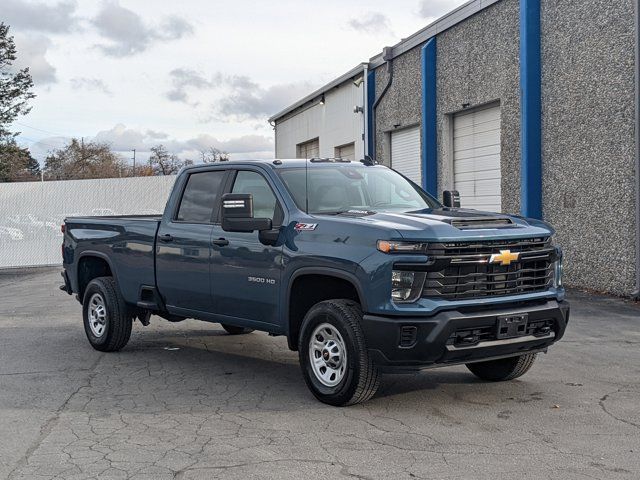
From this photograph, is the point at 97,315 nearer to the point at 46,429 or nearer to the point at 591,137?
the point at 46,429

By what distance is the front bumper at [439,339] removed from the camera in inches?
225

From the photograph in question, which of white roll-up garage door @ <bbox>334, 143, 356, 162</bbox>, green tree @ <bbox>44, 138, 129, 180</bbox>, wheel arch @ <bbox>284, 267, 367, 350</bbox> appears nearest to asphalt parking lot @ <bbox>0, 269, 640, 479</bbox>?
wheel arch @ <bbox>284, 267, 367, 350</bbox>

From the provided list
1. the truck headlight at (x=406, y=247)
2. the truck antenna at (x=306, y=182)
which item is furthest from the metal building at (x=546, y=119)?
the truck headlight at (x=406, y=247)

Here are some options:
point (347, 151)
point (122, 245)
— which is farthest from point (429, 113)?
point (122, 245)

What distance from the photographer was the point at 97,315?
29.8 feet

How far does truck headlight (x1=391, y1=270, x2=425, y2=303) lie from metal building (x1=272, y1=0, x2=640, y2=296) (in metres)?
7.70

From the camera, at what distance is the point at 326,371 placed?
6305 millimetres

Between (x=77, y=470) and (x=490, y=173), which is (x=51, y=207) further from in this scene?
(x=77, y=470)

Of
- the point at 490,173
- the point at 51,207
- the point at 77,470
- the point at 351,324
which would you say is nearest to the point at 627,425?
the point at 351,324

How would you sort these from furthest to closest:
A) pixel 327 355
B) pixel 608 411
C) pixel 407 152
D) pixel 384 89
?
pixel 384 89 < pixel 407 152 < pixel 327 355 < pixel 608 411

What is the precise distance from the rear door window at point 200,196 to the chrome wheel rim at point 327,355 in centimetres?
194

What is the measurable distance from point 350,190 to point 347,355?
1.80 meters

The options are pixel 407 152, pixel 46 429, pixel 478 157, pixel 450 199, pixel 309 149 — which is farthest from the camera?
pixel 309 149

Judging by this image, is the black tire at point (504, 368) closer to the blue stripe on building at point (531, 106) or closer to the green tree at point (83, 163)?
the blue stripe on building at point (531, 106)
